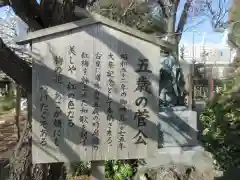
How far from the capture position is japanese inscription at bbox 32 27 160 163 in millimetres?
2848

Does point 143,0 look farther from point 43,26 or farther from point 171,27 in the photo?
point 43,26

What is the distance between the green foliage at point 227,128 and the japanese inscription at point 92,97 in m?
2.19

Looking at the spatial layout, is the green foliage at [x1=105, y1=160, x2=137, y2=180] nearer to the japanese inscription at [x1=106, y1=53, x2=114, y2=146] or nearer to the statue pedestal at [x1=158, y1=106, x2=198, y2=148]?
the statue pedestal at [x1=158, y1=106, x2=198, y2=148]

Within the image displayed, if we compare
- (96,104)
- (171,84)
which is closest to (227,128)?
(96,104)

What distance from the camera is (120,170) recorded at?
605 cm

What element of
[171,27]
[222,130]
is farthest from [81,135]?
[171,27]

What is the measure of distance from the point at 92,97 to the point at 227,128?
2.81m

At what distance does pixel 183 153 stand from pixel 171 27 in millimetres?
6253

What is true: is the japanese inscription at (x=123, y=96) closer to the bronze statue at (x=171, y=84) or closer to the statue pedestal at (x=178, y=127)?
the statue pedestal at (x=178, y=127)

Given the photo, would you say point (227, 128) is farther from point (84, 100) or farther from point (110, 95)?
point (84, 100)

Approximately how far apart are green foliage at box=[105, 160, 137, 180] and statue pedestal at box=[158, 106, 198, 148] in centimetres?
140

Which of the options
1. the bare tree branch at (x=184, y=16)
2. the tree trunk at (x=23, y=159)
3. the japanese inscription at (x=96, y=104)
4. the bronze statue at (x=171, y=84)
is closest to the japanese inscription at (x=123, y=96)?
the japanese inscription at (x=96, y=104)

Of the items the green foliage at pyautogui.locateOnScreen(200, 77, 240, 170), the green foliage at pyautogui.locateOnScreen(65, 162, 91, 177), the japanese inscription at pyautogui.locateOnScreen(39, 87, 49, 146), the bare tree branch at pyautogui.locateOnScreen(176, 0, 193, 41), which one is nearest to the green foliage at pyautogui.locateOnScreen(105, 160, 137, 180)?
the green foliage at pyautogui.locateOnScreen(65, 162, 91, 177)

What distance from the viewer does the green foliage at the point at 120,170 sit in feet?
19.7
